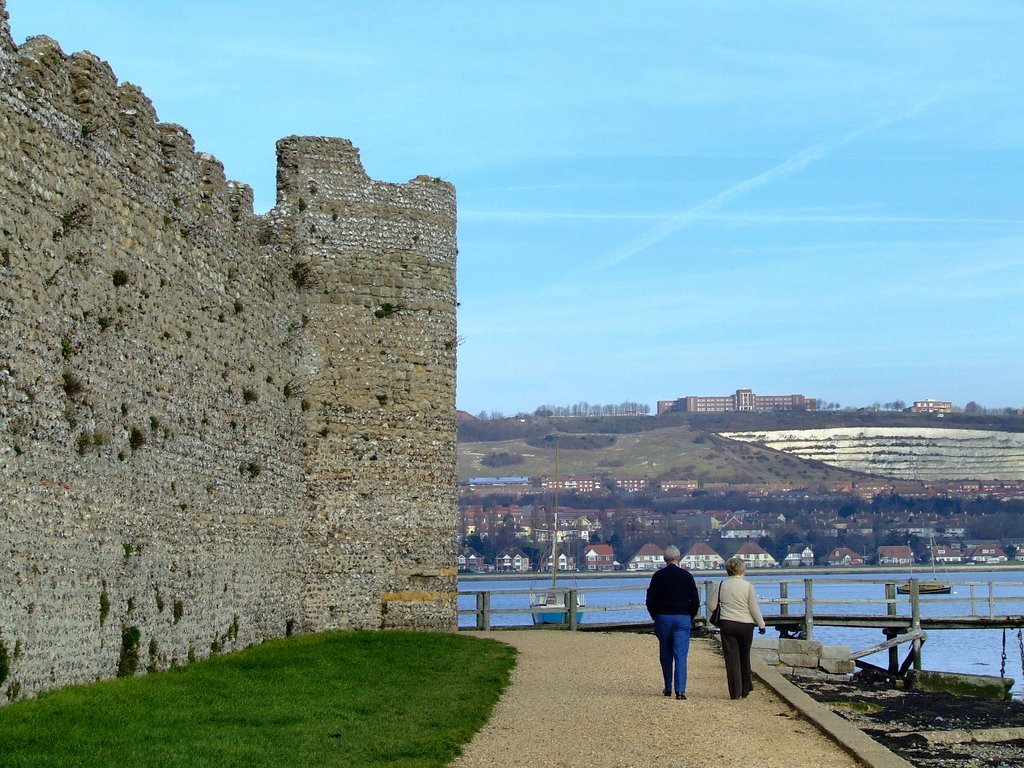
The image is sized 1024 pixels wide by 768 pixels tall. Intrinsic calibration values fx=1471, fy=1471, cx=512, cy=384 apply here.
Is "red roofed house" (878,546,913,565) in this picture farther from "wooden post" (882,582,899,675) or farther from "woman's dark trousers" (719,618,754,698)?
"woman's dark trousers" (719,618,754,698)

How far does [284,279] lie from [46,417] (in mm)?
9773

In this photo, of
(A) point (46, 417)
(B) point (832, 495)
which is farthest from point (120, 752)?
(B) point (832, 495)

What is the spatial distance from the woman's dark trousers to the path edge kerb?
0.49 m

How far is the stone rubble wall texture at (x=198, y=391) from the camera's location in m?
13.6

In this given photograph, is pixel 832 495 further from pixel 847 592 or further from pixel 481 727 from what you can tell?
pixel 481 727

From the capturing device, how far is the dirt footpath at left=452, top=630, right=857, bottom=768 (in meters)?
12.3

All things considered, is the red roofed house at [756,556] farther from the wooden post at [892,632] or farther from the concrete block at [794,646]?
the concrete block at [794,646]

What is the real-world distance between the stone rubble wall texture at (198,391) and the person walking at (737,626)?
6452mm

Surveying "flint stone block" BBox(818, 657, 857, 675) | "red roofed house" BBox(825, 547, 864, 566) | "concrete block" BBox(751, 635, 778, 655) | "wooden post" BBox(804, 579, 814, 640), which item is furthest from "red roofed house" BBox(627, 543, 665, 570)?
"concrete block" BBox(751, 635, 778, 655)

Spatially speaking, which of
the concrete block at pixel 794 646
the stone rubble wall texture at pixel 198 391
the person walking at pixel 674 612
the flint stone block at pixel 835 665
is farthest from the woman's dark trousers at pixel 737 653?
the flint stone block at pixel 835 665

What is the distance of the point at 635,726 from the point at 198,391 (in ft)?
24.4

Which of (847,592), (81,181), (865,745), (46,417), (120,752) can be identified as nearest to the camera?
(120,752)

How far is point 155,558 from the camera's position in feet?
55.0

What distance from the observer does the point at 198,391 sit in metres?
18.5
